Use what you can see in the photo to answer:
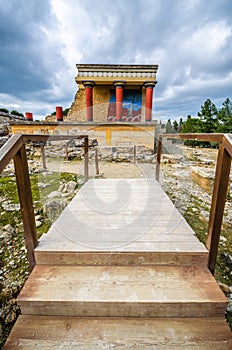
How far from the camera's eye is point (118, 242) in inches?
49.9

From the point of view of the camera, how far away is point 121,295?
933 millimetres

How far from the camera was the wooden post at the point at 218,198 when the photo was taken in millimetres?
1000

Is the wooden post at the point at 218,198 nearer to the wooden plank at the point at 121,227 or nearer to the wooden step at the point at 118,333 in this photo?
the wooden plank at the point at 121,227

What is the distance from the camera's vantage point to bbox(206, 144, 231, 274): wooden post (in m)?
1.00

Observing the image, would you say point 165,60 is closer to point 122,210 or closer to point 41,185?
point 41,185

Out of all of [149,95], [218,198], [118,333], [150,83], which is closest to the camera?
[118,333]

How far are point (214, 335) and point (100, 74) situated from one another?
1087 centimetres

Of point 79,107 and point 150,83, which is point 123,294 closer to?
point 150,83

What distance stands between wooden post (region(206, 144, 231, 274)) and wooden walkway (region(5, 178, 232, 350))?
6 centimetres

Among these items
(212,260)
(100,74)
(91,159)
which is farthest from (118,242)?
(100,74)

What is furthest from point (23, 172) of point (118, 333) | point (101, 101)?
point (101, 101)

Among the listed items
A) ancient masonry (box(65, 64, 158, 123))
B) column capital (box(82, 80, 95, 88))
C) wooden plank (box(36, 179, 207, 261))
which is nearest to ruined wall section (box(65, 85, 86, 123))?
ancient masonry (box(65, 64, 158, 123))

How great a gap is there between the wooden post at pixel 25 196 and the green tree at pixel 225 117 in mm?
13157

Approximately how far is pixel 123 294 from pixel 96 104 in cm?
1230
